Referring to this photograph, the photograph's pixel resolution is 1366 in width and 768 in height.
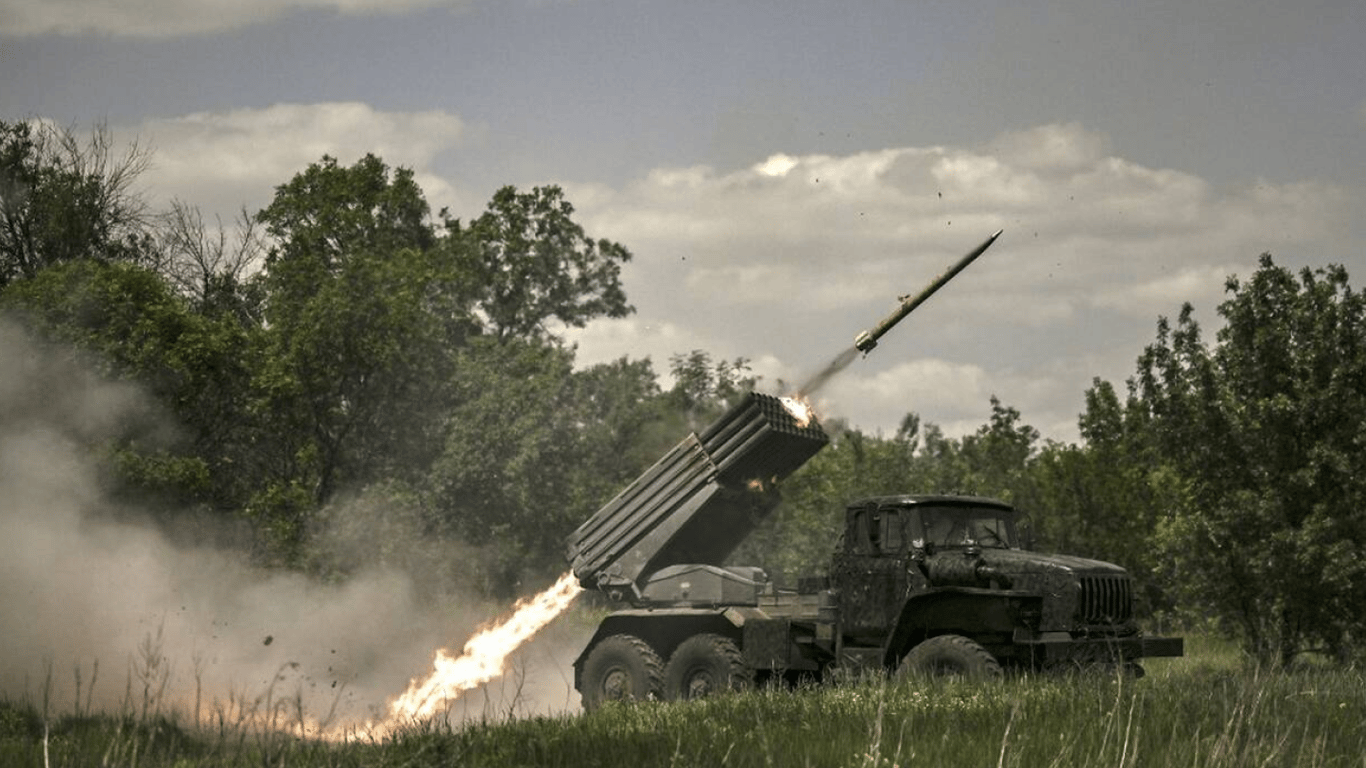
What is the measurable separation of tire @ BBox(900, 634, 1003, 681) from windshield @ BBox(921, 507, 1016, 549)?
148 cm

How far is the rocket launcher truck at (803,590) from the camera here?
17.1 m

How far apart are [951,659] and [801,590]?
3574 millimetres

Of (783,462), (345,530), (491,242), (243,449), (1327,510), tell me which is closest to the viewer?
(783,462)

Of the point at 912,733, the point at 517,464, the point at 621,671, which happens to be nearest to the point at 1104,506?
the point at 517,464

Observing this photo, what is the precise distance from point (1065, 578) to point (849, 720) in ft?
18.5

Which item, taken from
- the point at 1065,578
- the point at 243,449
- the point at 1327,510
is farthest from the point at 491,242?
the point at 1065,578

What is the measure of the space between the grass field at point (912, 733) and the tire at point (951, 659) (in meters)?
1.07

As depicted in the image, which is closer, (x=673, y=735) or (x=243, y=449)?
(x=673, y=735)

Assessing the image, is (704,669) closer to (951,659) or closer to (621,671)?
(621,671)

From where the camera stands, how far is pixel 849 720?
1216 cm

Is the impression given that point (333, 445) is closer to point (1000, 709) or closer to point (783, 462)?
point (783, 462)

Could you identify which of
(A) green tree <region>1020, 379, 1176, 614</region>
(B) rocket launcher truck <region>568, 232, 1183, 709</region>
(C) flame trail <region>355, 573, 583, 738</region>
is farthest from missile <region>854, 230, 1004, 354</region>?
(A) green tree <region>1020, 379, 1176, 614</region>

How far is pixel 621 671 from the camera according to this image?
20.3 m

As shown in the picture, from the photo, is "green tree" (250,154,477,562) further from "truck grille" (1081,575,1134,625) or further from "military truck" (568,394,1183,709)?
Result: "truck grille" (1081,575,1134,625)
